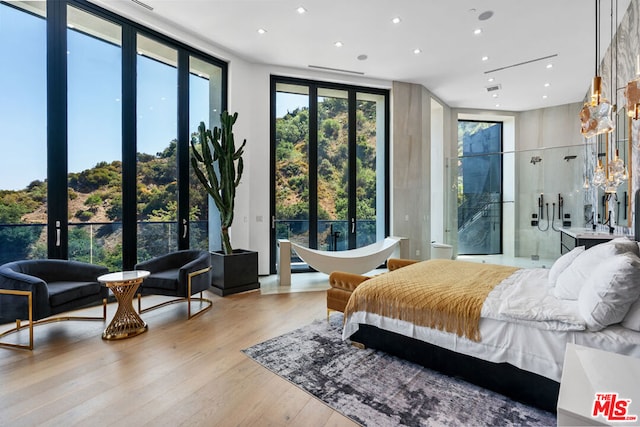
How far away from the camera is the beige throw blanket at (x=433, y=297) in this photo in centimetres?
207

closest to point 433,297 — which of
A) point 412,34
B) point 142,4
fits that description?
point 412,34

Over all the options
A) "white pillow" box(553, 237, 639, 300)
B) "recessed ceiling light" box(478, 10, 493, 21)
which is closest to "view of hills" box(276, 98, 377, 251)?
"recessed ceiling light" box(478, 10, 493, 21)

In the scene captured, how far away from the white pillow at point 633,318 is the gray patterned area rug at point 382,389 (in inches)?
26.0

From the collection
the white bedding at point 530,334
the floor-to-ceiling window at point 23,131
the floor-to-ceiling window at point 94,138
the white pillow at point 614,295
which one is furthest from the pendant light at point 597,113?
the floor-to-ceiling window at point 23,131

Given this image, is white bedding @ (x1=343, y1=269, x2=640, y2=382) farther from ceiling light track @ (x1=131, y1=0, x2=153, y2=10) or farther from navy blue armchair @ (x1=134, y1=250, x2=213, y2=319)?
ceiling light track @ (x1=131, y1=0, x2=153, y2=10)

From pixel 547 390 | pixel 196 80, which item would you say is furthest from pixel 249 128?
pixel 547 390

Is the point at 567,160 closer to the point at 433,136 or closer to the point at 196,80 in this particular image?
the point at 433,136

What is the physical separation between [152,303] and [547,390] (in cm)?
396

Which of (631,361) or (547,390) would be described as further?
(547,390)

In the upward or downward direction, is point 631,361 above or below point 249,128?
below

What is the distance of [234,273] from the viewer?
14.1 feet

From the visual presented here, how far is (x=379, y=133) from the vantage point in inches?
243

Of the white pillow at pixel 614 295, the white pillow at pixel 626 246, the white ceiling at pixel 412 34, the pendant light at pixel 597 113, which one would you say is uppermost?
the white ceiling at pixel 412 34

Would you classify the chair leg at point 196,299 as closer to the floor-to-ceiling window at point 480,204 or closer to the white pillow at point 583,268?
the white pillow at point 583,268
